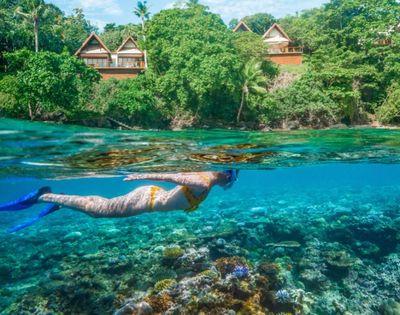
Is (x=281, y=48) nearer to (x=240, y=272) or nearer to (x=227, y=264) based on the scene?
(x=227, y=264)

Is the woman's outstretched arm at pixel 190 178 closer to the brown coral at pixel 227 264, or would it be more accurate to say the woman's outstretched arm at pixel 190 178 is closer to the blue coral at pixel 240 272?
the blue coral at pixel 240 272

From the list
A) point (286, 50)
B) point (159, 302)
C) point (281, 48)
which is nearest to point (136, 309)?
point (159, 302)

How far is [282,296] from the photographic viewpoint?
10.3 metres

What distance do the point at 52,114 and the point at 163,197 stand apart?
25.1 meters

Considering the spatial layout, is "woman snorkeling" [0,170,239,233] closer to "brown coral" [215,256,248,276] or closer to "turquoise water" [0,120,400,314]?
"turquoise water" [0,120,400,314]

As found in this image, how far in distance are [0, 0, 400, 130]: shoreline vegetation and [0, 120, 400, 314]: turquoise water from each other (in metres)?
11.7

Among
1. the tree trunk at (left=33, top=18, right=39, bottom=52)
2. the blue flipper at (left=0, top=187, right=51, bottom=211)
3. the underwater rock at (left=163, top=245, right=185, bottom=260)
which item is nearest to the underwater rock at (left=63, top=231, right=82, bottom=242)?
the underwater rock at (left=163, top=245, right=185, bottom=260)

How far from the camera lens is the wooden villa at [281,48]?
47.9 metres

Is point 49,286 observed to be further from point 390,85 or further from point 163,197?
point 390,85

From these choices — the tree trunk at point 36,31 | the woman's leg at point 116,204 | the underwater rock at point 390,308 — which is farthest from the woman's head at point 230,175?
the tree trunk at point 36,31

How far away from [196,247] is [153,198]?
625cm

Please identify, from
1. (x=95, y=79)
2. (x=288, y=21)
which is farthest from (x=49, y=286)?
(x=288, y=21)

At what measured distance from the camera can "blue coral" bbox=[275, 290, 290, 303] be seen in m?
10.2

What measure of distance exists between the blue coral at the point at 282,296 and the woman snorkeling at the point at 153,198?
4.01 meters
